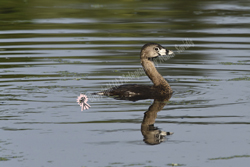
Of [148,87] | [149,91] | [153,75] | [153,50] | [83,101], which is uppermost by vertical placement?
[153,50]

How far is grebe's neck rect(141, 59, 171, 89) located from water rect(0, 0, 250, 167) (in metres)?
0.39

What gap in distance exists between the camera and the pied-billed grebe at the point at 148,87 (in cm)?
1015

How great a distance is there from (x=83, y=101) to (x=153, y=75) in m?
1.88

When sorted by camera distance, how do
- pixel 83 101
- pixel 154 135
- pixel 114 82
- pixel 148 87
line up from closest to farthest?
pixel 154 135
pixel 83 101
pixel 148 87
pixel 114 82

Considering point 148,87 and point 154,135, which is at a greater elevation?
point 148,87

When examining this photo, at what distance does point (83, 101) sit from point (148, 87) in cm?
154

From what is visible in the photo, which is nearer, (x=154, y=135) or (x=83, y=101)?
(x=154, y=135)

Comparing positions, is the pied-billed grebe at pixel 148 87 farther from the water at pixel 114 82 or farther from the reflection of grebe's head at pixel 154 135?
the reflection of grebe's head at pixel 154 135

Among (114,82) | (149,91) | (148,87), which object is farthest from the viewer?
(114,82)

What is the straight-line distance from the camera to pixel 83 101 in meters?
9.47

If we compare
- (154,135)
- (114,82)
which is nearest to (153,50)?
(114,82)

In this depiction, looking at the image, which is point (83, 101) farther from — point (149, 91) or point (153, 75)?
point (153, 75)

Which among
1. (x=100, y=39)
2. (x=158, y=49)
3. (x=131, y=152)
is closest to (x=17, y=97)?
(x=158, y=49)

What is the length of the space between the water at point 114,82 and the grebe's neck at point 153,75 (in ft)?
1.28
